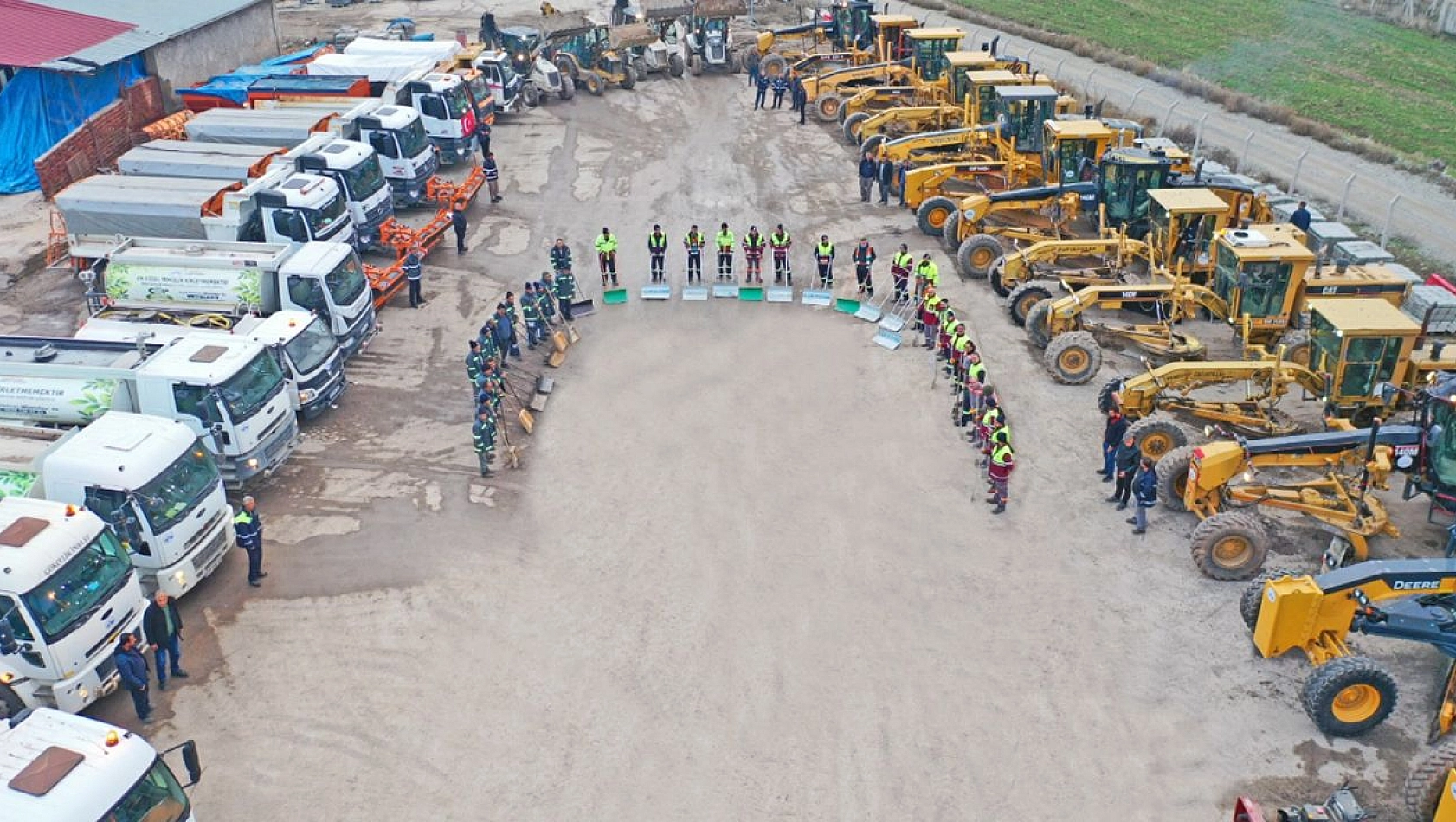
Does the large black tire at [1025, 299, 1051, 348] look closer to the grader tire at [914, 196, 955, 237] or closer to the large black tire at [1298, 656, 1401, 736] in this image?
the grader tire at [914, 196, 955, 237]

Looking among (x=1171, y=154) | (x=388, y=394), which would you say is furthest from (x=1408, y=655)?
(x=388, y=394)

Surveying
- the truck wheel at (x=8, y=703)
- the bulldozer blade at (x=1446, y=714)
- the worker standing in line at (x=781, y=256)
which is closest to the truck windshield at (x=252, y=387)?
the truck wheel at (x=8, y=703)

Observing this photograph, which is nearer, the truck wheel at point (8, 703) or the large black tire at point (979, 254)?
the truck wheel at point (8, 703)

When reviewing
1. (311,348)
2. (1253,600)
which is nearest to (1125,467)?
(1253,600)

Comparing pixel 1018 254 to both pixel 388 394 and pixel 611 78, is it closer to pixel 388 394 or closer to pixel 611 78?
pixel 388 394

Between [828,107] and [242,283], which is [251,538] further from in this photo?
[828,107]

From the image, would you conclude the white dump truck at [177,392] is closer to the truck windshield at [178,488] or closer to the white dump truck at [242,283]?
the truck windshield at [178,488]
